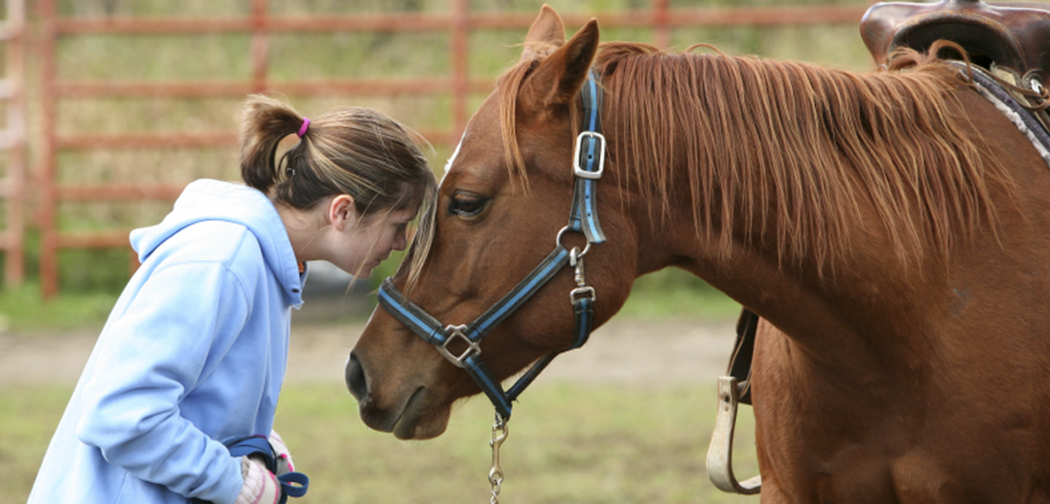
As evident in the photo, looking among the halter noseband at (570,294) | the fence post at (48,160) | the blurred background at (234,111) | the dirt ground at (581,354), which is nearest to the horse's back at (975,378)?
the halter noseband at (570,294)

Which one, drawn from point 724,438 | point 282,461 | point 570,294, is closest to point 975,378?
point 724,438

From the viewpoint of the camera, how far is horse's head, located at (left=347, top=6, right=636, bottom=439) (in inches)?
72.3

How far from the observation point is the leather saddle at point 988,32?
7.49 ft

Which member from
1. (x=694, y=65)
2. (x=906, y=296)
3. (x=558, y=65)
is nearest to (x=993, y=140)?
(x=906, y=296)

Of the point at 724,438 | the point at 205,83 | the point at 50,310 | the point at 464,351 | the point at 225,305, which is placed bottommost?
the point at 50,310

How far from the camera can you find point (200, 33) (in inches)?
317

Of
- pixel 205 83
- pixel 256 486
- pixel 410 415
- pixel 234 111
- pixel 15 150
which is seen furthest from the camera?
pixel 234 111

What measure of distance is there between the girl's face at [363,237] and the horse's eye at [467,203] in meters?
0.15

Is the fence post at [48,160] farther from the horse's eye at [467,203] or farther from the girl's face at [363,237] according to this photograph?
the horse's eye at [467,203]

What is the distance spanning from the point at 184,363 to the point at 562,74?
83cm

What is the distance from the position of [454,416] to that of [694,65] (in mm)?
920

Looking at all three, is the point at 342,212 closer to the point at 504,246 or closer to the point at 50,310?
the point at 504,246

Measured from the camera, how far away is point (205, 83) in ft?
26.3

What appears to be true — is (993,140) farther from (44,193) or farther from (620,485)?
(44,193)
